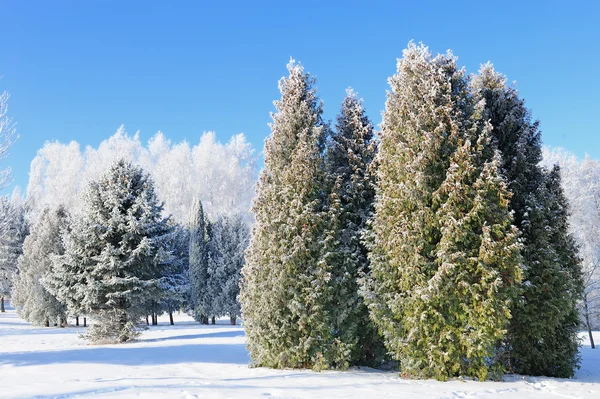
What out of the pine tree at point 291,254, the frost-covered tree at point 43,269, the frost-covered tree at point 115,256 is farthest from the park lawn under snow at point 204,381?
the frost-covered tree at point 43,269

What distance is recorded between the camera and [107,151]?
2180 inches

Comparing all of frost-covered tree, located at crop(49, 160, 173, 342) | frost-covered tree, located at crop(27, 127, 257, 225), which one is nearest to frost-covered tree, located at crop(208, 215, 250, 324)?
frost-covered tree, located at crop(27, 127, 257, 225)

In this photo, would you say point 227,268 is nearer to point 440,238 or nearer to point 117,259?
point 117,259

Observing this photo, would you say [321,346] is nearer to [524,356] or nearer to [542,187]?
[524,356]

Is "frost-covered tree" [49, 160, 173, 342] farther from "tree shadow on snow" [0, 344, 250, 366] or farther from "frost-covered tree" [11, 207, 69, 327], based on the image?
"frost-covered tree" [11, 207, 69, 327]

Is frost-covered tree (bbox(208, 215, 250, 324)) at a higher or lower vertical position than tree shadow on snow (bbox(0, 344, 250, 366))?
higher

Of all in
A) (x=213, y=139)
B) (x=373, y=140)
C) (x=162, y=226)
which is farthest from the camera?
(x=213, y=139)

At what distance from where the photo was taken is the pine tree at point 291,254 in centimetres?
1091

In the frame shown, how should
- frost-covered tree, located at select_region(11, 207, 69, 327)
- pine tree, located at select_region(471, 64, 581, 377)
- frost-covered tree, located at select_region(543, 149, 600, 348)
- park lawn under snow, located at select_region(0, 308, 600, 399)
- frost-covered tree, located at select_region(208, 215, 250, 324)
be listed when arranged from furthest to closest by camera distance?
frost-covered tree, located at select_region(208, 215, 250, 324)
frost-covered tree, located at select_region(11, 207, 69, 327)
frost-covered tree, located at select_region(543, 149, 600, 348)
pine tree, located at select_region(471, 64, 581, 377)
park lawn under snow, located at select_region(0, 308, 600, 399)

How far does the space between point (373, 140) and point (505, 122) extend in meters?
3.62

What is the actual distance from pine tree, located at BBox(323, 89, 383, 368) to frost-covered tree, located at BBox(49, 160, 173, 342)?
8896 mm

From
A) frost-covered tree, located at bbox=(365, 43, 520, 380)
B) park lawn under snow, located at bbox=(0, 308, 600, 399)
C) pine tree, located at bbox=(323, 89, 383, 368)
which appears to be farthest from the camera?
pine tree, located at bbox=(323, 89, 383, 368)

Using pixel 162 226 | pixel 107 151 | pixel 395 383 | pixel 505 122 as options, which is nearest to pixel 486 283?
pixel 395 383

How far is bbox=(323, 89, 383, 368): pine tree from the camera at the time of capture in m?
11.2
